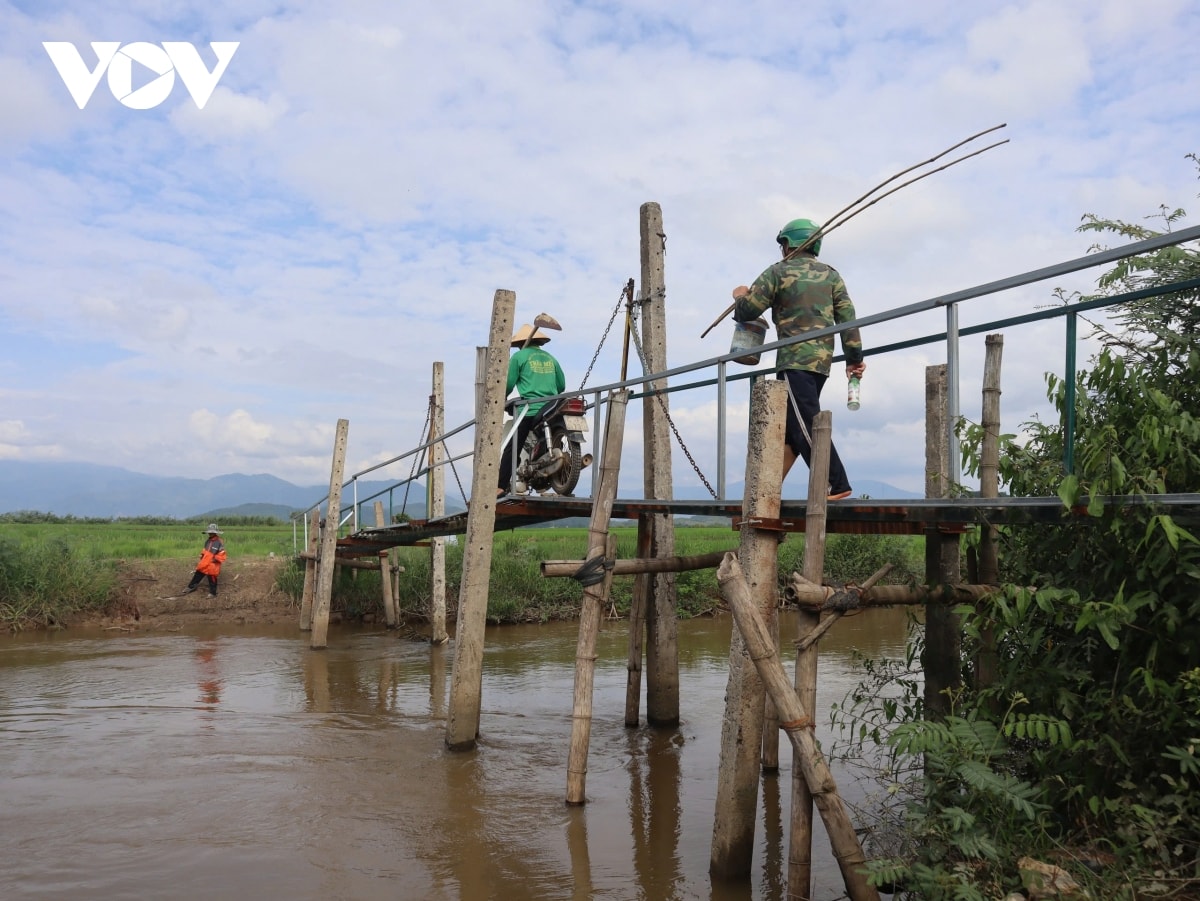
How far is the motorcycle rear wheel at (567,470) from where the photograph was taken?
9.44 m

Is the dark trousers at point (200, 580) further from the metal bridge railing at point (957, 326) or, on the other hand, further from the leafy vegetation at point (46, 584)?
the metal bridge railing at point (957, 326)

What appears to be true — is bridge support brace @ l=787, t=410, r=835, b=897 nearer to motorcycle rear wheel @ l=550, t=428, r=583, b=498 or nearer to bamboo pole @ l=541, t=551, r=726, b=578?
bamboo pole @ l=541, t=551, r=726, b=578

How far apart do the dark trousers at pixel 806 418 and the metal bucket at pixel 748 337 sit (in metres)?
0.38

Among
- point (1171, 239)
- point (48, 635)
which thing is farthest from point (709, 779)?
point (48, 635)

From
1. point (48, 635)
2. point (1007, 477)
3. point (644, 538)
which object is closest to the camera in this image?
point (1007, 477)

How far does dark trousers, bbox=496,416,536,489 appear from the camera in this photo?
975 centimetres

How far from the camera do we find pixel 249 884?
5926mm

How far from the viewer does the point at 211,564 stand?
19.0 meters

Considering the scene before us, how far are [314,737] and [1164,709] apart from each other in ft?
25.0

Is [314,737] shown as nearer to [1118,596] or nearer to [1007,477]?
[1007,477]

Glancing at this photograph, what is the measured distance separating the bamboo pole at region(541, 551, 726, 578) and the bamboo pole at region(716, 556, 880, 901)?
5.57ft

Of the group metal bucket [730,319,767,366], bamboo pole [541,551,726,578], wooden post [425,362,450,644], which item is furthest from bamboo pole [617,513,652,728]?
wooden post [425,362,450,644]

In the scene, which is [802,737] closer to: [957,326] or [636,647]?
[957,326]

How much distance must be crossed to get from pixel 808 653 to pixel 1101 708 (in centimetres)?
137
